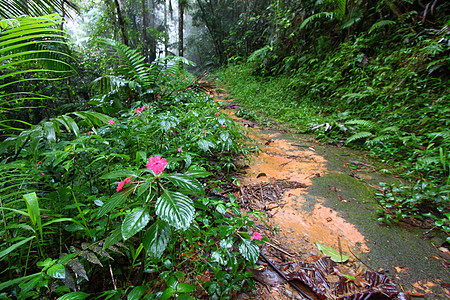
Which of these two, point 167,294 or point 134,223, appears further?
point 167,294

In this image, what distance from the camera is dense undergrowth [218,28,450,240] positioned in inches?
74.4

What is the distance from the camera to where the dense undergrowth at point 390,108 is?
189 cm

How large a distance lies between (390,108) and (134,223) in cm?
447

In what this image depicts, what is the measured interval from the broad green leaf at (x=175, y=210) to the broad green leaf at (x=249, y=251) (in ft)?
1.46

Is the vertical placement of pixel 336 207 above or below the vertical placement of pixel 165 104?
below

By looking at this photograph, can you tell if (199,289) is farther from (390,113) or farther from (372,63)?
(372,63)

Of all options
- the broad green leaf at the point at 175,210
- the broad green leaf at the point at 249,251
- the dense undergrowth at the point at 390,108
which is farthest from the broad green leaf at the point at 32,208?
the dense undergrowth at the point at 390,108

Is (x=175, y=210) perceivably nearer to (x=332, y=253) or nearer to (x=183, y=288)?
(x=183, y=288)

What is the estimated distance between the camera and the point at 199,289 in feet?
3.44

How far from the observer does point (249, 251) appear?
0.97 metres

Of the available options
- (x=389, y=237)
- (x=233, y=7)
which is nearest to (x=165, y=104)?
(x=389, y=237)

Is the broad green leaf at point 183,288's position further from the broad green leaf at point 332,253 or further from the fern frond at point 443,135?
the fern frond at point 443,135

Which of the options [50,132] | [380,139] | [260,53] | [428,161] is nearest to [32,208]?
[50,132]

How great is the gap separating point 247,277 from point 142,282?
582mm
